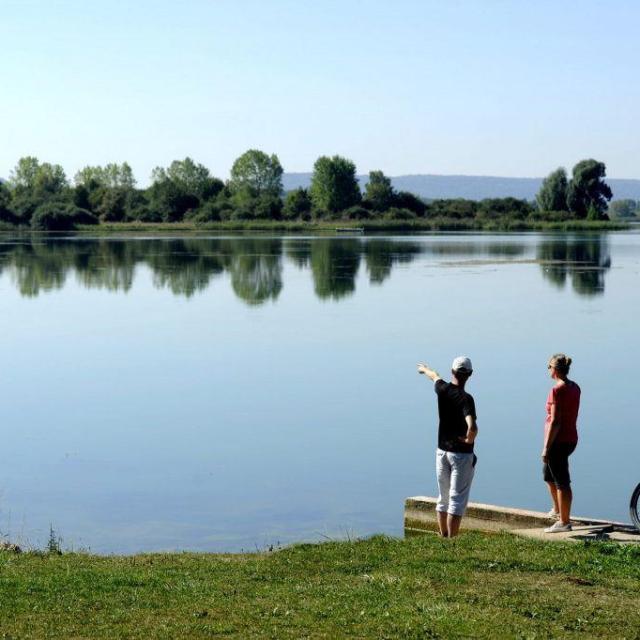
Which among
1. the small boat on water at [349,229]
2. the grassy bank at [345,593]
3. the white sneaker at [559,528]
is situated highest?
the small boat on water at [349,229]

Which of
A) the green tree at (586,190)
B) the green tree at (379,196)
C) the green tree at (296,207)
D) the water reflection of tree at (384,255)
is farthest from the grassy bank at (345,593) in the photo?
the green tree at (379,196)

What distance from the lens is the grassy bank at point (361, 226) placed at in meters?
116

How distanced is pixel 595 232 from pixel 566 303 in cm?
7573

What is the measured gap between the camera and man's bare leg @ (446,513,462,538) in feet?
33.4

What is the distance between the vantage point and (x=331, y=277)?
4931 centimetres

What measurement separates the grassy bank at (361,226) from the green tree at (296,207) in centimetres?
254

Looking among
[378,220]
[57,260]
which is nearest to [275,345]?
[57,260]

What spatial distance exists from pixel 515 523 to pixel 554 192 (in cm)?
11512

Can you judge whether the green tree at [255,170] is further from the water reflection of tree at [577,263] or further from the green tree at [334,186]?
the water reflection of tree at [577,263]

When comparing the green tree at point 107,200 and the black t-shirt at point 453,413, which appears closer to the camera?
the black t-shirt at point 453,413

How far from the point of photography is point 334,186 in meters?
136

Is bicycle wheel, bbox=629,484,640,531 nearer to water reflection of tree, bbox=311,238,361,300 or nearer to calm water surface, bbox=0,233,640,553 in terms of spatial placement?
calm water surface, bbox=0,233,640,553

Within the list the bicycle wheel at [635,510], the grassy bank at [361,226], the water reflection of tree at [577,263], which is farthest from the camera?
the grassy bank at [361,226]

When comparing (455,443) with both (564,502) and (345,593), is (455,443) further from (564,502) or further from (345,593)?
(345,593)
